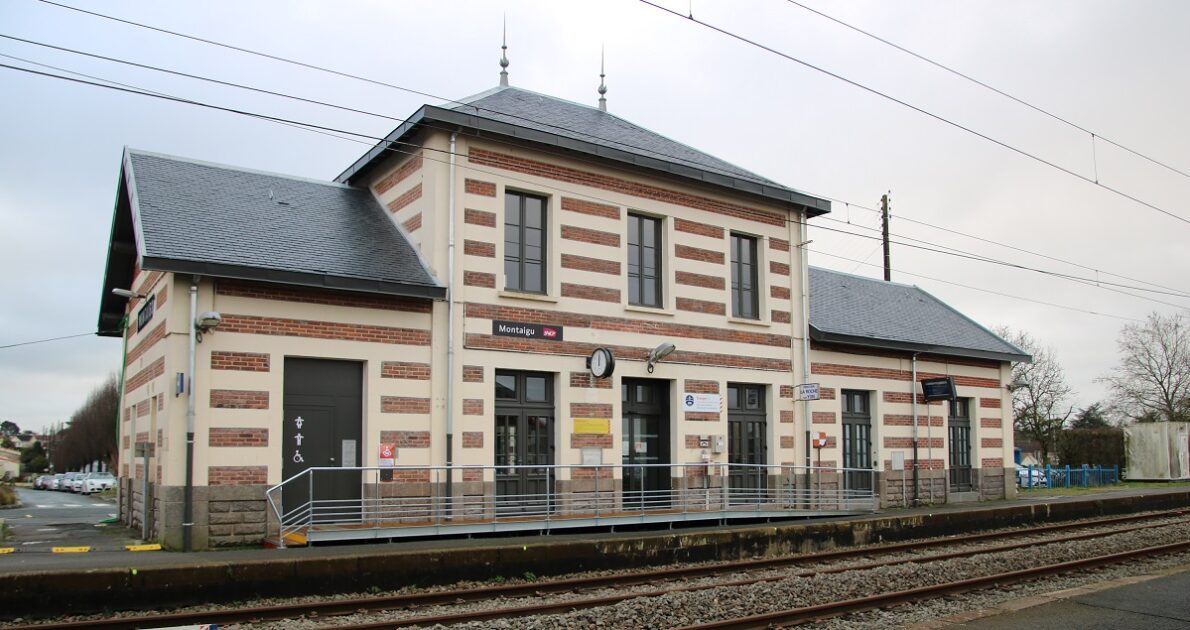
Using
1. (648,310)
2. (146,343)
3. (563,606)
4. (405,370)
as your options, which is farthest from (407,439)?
(563,606)

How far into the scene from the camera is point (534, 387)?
56.7ft

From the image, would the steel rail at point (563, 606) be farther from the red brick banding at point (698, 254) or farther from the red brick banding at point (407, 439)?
the red brick banding at point (698, 254)

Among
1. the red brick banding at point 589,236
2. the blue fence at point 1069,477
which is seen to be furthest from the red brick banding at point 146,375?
the blue fence at point 1069,477

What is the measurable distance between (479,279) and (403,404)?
101 inches

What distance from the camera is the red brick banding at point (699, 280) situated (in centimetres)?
1931

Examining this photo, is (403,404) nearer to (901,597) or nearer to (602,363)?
(602,363)

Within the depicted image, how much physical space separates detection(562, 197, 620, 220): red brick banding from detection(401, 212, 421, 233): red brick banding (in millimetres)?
2705

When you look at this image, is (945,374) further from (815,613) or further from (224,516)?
(224,516)

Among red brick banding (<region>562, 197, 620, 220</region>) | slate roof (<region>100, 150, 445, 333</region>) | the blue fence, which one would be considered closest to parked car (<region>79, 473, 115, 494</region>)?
slate roof (<region>100, 150, 445, 333</region>)

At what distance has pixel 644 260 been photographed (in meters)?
19.1

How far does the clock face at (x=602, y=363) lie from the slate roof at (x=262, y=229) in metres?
3.22

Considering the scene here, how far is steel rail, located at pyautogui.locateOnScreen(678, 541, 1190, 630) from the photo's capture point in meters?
9.70

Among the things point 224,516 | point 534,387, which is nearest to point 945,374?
point 534,387

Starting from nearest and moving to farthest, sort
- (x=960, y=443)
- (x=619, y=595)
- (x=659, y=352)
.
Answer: (x=619, y=595) → (x=659, y=352) → (x=960, y=443)
